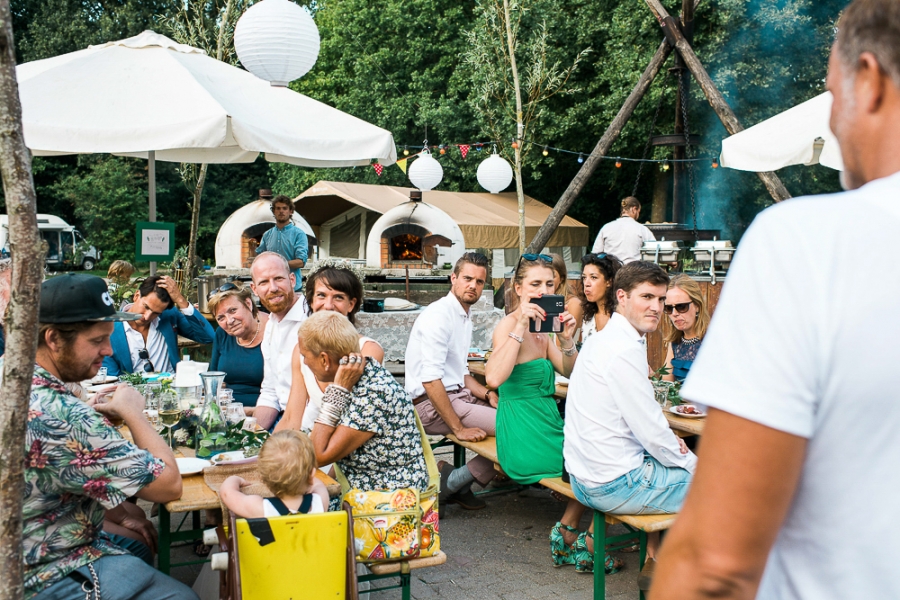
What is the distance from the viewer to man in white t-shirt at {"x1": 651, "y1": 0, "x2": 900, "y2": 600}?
0.79 metres

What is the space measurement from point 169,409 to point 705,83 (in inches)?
385

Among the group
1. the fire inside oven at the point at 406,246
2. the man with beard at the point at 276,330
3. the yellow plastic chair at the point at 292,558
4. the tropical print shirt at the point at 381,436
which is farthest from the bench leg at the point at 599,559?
the fire inside oven at the point at 406,246

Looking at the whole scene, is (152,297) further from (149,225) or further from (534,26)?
(534,26)

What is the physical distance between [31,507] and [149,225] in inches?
173

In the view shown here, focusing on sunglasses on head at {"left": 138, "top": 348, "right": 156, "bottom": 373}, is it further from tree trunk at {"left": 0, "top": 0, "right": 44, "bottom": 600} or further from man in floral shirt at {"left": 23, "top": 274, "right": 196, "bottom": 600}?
tree trunk at {"left": 0, "top": 0, "right": 44, "bottom": 600}

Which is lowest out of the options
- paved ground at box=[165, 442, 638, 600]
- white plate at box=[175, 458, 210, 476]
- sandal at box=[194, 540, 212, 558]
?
paved ground at box=[165, 442, 638, 600]

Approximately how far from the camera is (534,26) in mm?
19812

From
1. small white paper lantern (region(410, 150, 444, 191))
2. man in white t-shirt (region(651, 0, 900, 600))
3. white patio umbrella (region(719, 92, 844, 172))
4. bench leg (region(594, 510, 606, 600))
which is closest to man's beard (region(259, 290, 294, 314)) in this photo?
bench leg (region(594, 510, 606, 600))

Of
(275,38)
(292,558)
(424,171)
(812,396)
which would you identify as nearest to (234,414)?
(292,558)

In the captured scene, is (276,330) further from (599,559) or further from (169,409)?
(599,559)

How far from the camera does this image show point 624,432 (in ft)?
11.5

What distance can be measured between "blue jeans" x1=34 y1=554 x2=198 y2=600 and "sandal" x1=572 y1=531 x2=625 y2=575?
216 cm

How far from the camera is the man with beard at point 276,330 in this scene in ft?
14.3

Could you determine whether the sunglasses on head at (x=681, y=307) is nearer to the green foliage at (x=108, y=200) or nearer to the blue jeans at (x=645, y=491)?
the blue jeans at (x=645, y=491)
